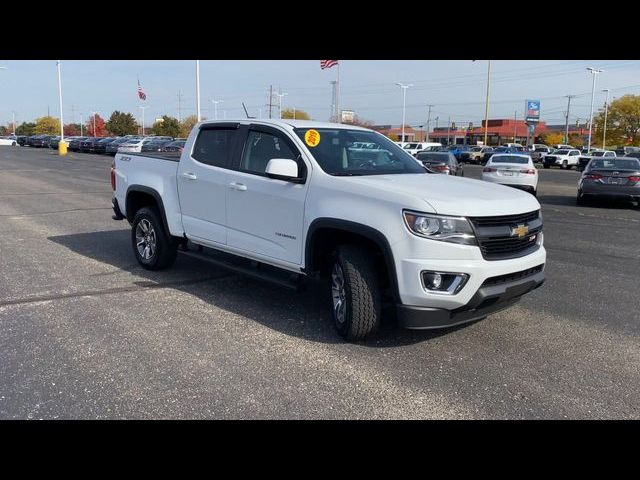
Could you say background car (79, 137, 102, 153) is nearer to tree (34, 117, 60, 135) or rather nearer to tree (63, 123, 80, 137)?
tree (34, 117, 60, 135)

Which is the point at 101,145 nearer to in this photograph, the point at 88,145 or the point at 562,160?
the point at 88,145

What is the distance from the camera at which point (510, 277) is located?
15.4 feet

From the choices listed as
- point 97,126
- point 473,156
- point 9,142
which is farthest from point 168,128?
point 473,156

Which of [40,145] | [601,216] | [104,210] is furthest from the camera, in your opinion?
[40,145]

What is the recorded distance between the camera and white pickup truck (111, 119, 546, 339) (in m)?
4.40

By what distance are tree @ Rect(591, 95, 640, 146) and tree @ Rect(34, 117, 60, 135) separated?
104 metres

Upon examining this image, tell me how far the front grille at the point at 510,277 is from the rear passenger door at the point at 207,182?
284cm

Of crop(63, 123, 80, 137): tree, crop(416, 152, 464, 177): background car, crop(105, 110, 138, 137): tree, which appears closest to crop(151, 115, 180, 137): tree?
crop(105, 110, 138, 137): tree

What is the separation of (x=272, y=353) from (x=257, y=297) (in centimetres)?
167
